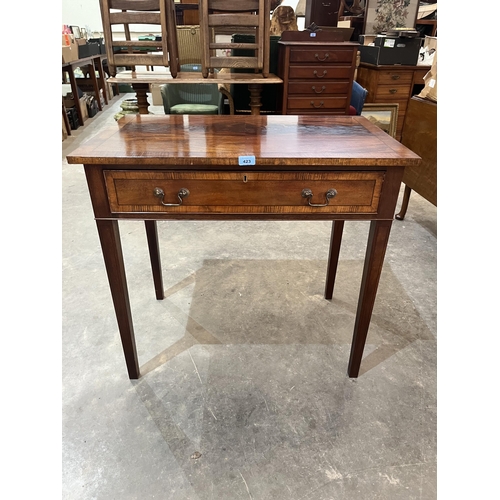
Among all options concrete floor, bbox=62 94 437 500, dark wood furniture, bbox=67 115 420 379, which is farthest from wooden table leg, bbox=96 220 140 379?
concrete floor, bbox=62 94 437 500

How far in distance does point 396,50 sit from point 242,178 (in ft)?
12.2

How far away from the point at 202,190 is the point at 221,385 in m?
0.79

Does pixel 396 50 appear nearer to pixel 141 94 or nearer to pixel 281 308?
pixel 141 94

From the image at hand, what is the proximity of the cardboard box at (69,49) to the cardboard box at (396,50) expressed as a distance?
3.60 meters

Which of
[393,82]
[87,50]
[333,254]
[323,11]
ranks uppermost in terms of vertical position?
[323,11]

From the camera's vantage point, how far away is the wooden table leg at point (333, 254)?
1.66 meters

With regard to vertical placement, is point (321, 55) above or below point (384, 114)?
above

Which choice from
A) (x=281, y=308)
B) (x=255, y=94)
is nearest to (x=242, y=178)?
(x=281, y=308)

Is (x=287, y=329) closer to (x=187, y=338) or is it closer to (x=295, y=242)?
(x=187, y=338)

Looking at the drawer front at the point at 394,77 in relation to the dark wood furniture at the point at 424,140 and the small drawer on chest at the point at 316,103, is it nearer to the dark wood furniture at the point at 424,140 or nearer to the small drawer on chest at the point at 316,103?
the small drawer on chest at the point at 316,103

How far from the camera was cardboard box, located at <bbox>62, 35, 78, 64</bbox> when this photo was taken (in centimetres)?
436

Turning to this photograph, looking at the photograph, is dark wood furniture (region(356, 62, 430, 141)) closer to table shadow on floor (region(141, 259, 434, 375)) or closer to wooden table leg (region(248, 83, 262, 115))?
wooden table leg (region(248, 83, 262, 115))

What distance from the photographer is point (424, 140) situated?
2.25 meters

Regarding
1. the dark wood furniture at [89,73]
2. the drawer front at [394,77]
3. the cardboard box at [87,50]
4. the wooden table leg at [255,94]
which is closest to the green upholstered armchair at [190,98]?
the wooden table leg at [255,94]
